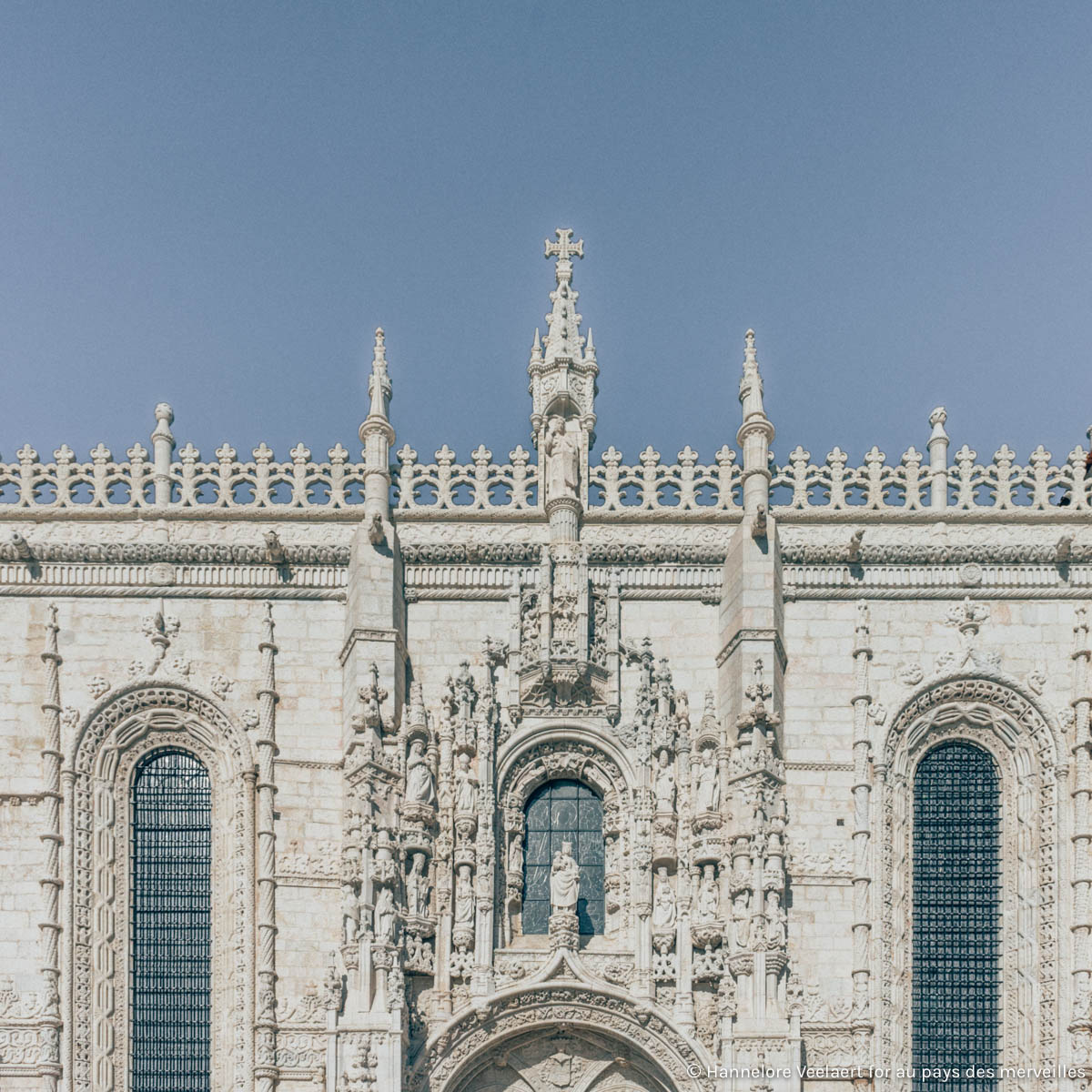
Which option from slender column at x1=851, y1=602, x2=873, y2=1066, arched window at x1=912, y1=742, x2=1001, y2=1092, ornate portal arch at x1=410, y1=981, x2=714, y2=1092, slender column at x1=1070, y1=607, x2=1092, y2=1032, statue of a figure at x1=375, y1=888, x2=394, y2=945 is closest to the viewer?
statue of a figure at x1=375, y1=888, x2=394, y2=945

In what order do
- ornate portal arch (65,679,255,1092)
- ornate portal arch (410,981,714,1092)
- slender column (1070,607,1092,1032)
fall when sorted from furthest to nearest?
ornate portal arch (65,679,255,1092)
slender column (1070,607,1092,1032)
ornate portal arch (410,981,714,1092)

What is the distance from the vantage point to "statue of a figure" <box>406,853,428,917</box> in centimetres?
2422

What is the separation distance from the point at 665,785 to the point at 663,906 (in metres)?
1.35

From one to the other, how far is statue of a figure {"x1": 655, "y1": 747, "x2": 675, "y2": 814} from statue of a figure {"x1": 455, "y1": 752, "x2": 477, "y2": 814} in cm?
205

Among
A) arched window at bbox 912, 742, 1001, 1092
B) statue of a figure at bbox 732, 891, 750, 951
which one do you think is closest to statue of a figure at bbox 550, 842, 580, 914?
statue of a figure at bbox 732, 891, 750, 951

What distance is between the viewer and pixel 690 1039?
78.4 ft

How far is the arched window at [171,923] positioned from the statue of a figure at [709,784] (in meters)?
5.62

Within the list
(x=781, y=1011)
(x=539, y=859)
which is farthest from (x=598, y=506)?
(x=781, y=1011)

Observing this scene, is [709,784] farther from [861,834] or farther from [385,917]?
[385,917]

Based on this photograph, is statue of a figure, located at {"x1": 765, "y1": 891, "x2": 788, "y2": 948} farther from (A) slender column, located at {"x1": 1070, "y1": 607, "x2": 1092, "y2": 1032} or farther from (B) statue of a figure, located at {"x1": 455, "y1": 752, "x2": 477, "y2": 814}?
(B) statue of a figure, located at {"x1": 455, "y1": 752, "x2": 477, "y2": 814}

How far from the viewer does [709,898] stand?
24.3 metres

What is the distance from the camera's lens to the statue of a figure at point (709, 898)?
24219 millimetres

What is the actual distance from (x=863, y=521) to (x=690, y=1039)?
20.9 feet

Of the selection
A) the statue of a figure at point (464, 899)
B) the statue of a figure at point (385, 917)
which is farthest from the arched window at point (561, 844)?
the statue of a figure at point (385, 917)
